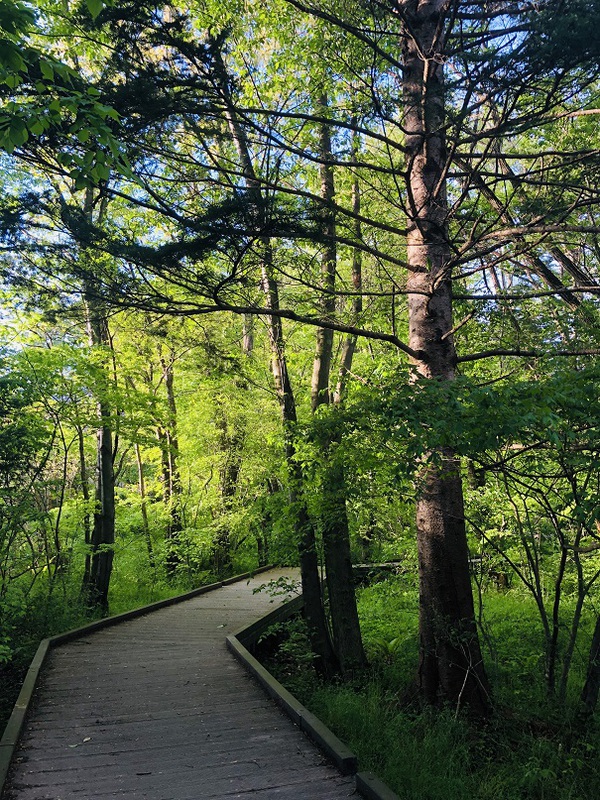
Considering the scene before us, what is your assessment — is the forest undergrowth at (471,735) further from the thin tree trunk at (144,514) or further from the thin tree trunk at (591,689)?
the thin tree trunk at (144,514)

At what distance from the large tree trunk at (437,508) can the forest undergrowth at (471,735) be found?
35cm

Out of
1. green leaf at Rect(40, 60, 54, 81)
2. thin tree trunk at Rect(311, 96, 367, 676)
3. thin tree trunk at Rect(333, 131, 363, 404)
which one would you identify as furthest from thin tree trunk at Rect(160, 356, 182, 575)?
green leaf at Rect(40, 60, 54, 81)

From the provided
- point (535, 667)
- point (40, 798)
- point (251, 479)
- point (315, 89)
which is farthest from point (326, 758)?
point (251, 479)

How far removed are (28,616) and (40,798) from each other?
19.5 feet

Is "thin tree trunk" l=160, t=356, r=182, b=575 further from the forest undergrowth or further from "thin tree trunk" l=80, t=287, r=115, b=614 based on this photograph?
the forest undergrowth

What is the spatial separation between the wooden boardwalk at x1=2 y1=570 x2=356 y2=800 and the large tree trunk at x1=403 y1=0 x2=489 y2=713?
6.14 ft

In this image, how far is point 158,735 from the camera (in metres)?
4.74

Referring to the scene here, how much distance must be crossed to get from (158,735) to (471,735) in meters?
3.01

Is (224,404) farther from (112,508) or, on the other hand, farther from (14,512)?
(14,512)

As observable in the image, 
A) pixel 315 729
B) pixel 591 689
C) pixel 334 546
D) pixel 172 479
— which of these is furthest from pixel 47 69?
pixel 172 479

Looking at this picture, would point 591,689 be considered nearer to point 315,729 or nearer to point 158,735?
point 315,729

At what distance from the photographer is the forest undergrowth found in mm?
4426

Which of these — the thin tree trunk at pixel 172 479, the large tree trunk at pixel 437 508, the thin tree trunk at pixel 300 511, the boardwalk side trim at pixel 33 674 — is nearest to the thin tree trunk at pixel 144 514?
the thin tree trunk at pixel 172 479

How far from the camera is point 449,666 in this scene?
5.85 metres
